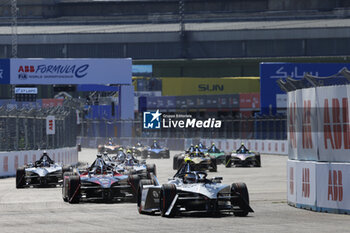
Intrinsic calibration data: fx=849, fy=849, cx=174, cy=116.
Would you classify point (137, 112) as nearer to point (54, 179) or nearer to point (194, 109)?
point (194, 109)

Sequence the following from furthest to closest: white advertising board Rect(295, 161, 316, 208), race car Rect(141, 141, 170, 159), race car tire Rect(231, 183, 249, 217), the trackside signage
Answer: race car Rect(141, 141, 170, 159)
white advertising board Rect(295, 161, 316, 208)
the trackside signage
race car tire Rect(231, 183, 249, 217)

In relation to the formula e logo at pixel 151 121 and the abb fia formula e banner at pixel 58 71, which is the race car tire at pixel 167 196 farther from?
the formula e logo at pixel 151 121

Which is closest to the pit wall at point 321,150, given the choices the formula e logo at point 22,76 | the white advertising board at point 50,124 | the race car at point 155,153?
the white advertising board at point 50,124

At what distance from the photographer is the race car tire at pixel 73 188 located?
20.4 metres


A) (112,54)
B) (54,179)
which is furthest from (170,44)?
(54,179)

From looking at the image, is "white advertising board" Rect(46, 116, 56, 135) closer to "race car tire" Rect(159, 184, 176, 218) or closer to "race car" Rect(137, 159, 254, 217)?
"race car" Rect(137, 159, 254, 217)

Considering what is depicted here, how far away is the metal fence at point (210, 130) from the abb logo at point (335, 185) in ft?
122

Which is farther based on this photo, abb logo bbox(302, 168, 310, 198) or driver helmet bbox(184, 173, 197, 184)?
abb logo bbox(302, 168, 310, 198)

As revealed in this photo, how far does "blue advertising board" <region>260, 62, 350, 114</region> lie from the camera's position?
5528cm

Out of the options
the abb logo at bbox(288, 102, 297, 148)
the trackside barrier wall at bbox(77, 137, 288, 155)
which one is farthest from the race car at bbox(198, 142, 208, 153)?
the abb logo at bbox(288, 102, 297, 148)

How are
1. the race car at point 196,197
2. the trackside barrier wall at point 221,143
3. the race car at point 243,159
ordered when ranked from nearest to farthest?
the race car at point 196,197 → the race car at point 243,159 → the trackside barrier wall at point 221,143

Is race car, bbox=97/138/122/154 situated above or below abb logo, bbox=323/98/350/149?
below

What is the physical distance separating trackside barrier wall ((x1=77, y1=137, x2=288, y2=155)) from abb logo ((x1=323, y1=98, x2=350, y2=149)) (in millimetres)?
36854

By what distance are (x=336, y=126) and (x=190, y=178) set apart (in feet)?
10.5
